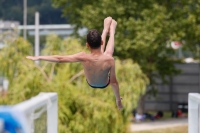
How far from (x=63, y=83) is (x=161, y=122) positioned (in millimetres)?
12793

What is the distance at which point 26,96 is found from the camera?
50.5 ft

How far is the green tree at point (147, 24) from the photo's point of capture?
26688 mm

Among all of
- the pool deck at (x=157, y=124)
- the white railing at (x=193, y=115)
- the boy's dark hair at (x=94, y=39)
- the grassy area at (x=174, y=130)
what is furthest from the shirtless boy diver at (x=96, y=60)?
the pool deck at (x=157, y=124)

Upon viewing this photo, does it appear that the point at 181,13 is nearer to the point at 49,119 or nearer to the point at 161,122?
the point at 161,122

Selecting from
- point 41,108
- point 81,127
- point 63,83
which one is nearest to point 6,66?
point 63,83

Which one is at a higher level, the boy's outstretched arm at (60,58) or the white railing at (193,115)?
the boy's outstretched arm at (60,58)

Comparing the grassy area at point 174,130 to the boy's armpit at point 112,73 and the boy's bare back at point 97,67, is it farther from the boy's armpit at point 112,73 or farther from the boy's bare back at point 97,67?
the boy's bare back at point 97,67

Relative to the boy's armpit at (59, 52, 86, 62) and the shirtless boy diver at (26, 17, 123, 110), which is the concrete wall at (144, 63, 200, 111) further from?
the boy's armpit at (59, 52, 86, 62)

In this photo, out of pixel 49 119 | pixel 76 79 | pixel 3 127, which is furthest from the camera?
pixel 76 79

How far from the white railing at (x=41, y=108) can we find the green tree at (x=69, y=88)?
6.87 metres

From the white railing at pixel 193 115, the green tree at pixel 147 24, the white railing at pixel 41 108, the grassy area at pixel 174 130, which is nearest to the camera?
the white railing at pixel 41 108

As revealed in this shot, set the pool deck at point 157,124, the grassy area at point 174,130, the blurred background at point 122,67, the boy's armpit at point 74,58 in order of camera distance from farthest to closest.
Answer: the pool deck at point 157,124 → the grassy area at point 174,130 → the blurred background at point 122,67 → the boy's armpit at point 74,58

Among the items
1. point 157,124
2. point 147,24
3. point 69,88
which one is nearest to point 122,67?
point 69,88

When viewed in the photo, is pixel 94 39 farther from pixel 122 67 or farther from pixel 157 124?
pixel 157 124
